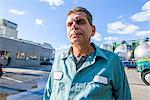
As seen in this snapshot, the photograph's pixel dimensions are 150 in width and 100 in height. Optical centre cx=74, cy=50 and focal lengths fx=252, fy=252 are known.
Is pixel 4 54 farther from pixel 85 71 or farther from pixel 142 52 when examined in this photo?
pixel 85 71

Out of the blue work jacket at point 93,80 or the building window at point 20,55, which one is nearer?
the blue work jacket at point 93,80

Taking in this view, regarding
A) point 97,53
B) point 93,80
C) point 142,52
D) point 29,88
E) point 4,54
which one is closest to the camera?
point 93,80

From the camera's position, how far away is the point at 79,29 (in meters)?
1.96

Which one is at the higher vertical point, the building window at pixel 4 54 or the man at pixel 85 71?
the building window at pixel 4 54

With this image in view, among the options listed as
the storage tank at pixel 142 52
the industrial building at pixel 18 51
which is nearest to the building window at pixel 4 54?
the industrial building at pixel 18 51

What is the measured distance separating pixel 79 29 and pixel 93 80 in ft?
1.37

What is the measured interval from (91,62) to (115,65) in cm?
18

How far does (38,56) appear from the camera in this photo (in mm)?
40969

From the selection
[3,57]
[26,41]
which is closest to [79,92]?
[3,57]

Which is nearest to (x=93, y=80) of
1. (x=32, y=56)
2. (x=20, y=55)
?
(x=20, y=55)

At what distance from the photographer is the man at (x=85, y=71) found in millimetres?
1800

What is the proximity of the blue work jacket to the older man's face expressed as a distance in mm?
141

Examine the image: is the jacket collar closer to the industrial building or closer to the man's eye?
the man's eye

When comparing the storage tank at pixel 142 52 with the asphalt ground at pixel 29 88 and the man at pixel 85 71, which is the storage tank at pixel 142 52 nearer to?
the asphalt ground at pixel 29 88
